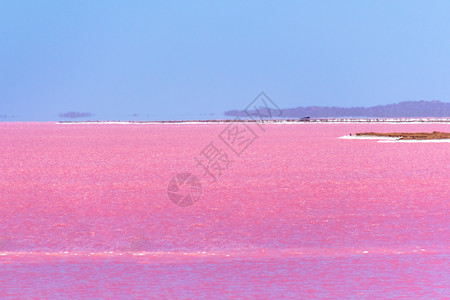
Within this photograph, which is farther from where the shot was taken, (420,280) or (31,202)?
(31,202)

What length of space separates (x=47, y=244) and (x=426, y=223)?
8900 millimetres

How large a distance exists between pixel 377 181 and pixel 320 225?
1234cm

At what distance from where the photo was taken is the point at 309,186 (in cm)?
2638

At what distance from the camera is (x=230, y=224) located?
17031 mm

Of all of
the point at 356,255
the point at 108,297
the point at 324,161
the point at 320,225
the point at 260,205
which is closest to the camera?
the point at 108,297

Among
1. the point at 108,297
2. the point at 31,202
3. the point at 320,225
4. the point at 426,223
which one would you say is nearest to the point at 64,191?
the point at 31,202

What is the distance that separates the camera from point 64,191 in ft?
82.5

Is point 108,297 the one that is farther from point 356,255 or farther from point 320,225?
point 320,225

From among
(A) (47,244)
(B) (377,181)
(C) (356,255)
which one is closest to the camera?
(C) (356,255)

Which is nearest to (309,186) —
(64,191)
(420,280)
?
(64,191)

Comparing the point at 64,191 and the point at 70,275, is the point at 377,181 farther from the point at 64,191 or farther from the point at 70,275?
the point at 70,275

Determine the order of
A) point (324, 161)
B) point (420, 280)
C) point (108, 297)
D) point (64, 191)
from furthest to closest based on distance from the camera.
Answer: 1. point (324, 161)
2. point (64, 191)
3. point (420, 280)
4. point (108, 297)

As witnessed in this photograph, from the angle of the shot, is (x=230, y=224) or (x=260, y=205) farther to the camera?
(x=260, y=205)

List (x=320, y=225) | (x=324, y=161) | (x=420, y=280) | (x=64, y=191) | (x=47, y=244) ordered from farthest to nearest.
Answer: (x=324, y=161), (x=64, y=191), (x=320, y=225), (x=47, y=244), (x=420, y=280)
